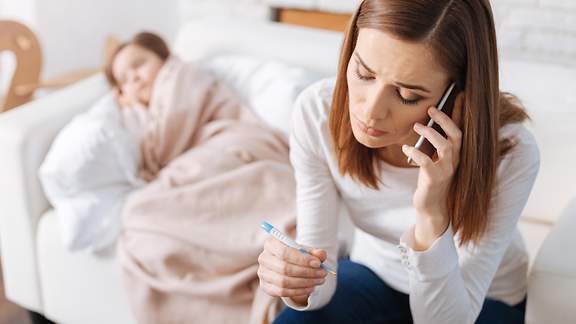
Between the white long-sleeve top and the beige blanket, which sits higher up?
the white long-sleeve top

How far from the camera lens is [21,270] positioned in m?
1.52

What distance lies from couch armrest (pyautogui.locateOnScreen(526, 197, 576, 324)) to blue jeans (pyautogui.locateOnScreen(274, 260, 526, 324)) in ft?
0.23

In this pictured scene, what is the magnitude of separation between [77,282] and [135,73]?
0.52 m

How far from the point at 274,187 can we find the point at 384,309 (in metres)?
0.42

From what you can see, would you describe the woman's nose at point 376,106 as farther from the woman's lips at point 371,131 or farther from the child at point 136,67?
the child at point 136,67

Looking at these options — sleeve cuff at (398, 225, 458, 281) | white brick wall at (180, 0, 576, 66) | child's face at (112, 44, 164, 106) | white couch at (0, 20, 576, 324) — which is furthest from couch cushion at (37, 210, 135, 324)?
white brick wall at (180, 0, 576, 66)

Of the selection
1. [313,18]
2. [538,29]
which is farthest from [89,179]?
[538,29]

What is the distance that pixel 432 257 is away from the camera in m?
0.83

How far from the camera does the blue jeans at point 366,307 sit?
98cm

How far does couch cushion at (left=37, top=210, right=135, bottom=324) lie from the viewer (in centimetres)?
138

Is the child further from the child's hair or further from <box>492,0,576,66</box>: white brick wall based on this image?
<box>492,0,576,66</box>: white brick wall

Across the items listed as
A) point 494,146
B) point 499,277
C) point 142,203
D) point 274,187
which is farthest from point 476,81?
point 142,203

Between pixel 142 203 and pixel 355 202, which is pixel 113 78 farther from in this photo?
pixel 355 202

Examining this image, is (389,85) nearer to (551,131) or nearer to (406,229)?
(406,229)
